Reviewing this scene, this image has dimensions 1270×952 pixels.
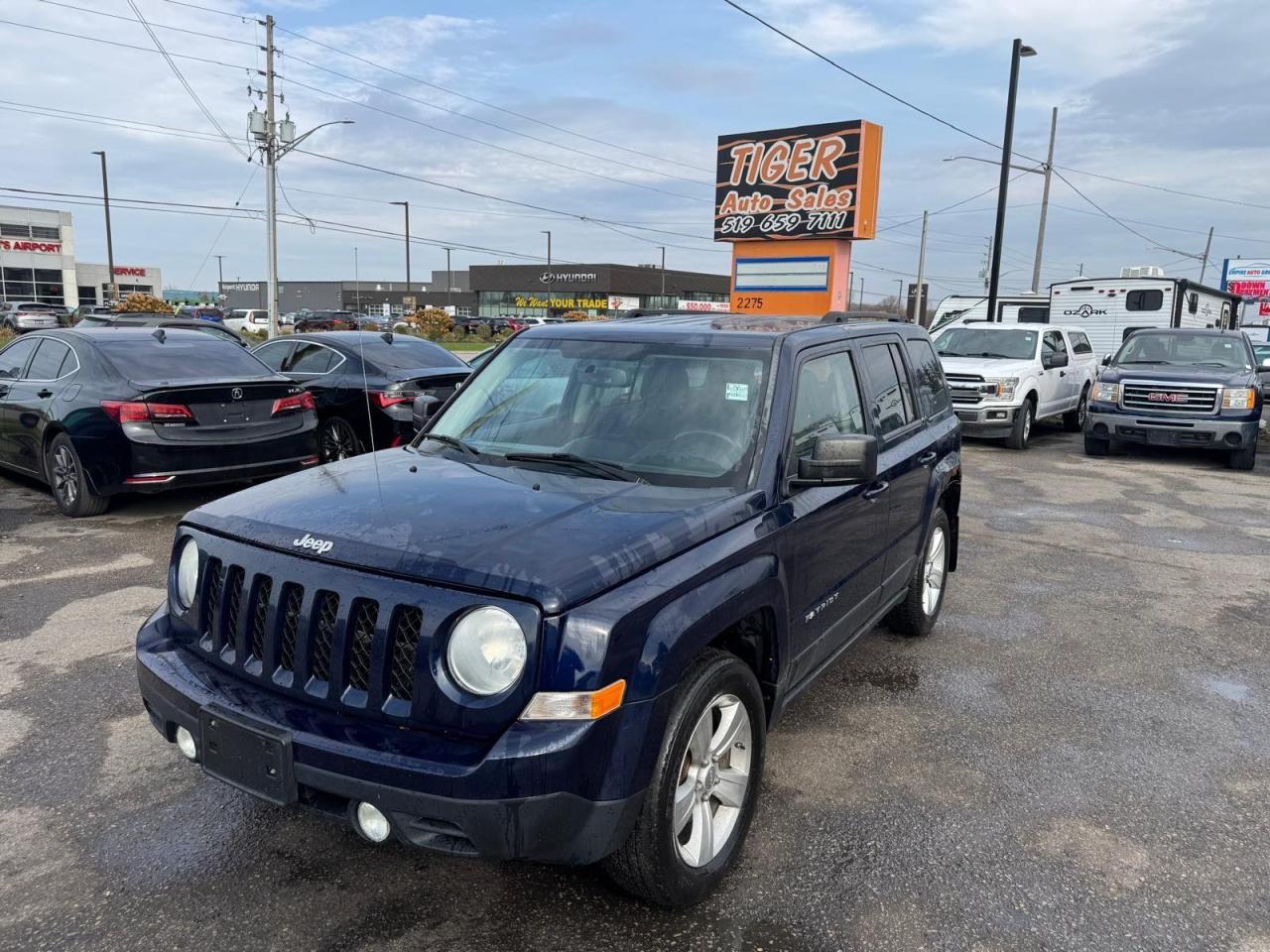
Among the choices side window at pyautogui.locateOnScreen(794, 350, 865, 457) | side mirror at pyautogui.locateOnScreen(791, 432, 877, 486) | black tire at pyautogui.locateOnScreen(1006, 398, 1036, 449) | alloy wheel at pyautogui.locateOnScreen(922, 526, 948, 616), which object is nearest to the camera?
side mirror at pyautogui.locateOnScreen(791, 432, 877, 486)

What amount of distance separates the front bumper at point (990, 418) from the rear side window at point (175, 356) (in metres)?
9.91

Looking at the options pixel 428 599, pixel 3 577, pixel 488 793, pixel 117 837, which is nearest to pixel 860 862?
pixel 488 793

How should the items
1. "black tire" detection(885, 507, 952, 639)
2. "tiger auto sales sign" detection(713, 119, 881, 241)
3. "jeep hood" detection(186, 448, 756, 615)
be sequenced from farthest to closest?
"tiger auto sales sign" detection(713, 119, 881, 241), "black tire" detection(885, 507, 952, 639), "jeep hood" detection(186, 448, 756, 615)

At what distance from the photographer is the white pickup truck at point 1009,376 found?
13.5 meters

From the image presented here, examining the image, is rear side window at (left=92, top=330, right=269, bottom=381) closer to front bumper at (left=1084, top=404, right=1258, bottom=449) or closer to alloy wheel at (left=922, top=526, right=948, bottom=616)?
alloy wheel at (left=922, top=526, right=948, bottom=616)

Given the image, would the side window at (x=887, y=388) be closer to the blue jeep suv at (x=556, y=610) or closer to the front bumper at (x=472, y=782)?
the blue jeep suv at (x=556, y=610)

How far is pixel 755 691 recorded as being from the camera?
117 inches

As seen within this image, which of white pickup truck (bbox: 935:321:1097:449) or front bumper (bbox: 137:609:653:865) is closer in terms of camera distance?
front bumper (bbox: 137:609:653:865)

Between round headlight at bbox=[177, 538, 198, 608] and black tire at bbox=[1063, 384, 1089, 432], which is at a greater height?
round headlight at bbox=[177, 538, 198, 608]

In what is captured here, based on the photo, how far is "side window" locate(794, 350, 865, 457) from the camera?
138 inches

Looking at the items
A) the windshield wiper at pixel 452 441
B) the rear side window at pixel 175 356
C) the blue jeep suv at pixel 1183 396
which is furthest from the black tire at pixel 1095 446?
the windshield wiper at pixel 452 441

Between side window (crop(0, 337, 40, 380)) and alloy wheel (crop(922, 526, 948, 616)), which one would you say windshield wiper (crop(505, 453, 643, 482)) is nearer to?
alloy wheel (crop(922, 526, 948, 616))

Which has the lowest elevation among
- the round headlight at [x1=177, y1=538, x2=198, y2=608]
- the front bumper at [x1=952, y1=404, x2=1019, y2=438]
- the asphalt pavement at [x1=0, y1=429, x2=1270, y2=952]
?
the asphalt pavement at [x1=0, y1=429, x2=1270, y2=952]

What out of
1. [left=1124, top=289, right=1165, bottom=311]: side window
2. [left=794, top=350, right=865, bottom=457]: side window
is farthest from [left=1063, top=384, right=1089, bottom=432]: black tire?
[left=794, top=350, right=865, bottom=457]: side window
